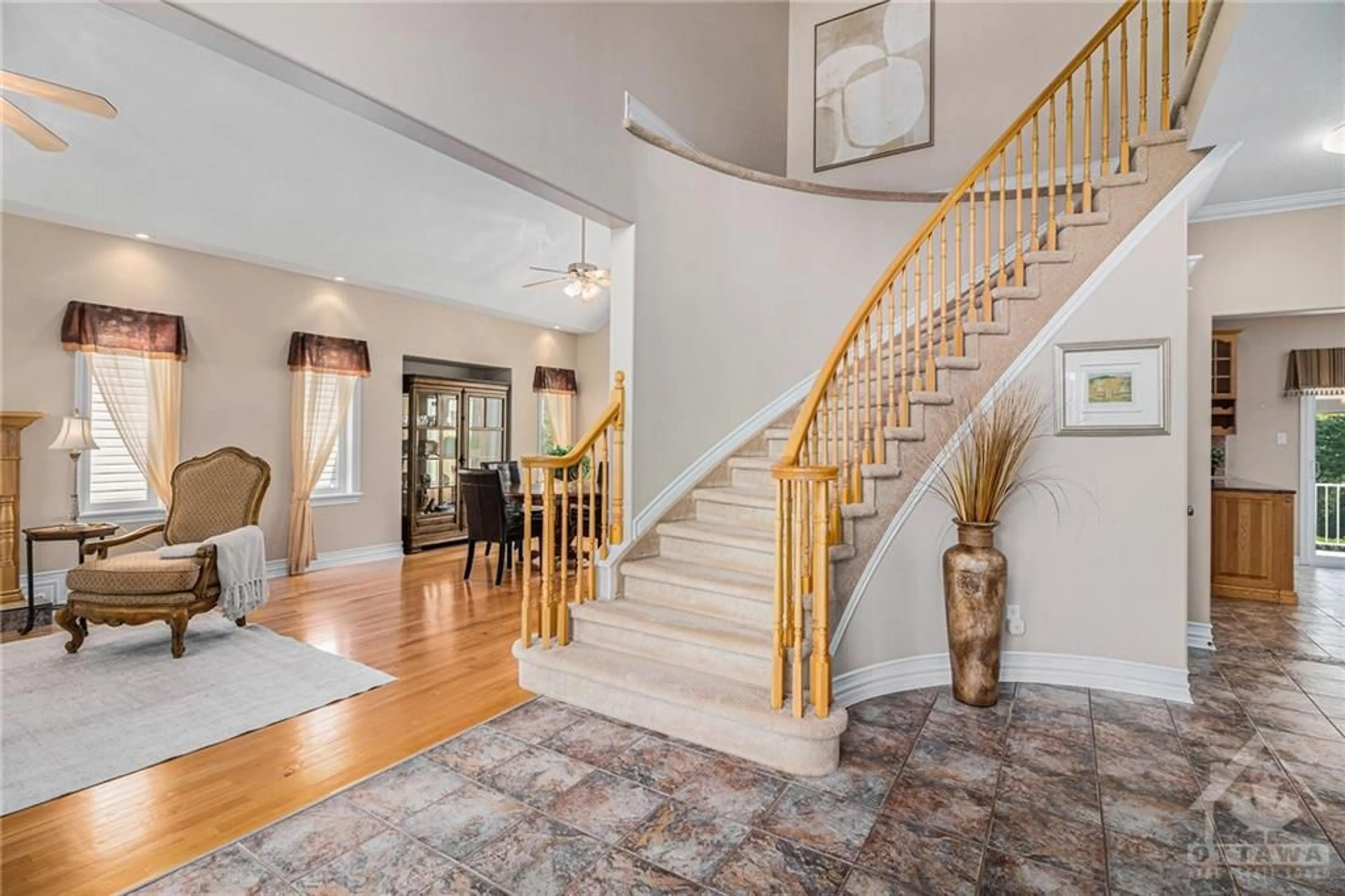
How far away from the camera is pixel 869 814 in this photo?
2.13 m

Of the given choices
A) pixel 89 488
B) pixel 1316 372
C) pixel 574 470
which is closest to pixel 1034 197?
pixel 574 470

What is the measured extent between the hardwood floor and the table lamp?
119cm

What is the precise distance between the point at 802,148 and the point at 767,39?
932 millimetres

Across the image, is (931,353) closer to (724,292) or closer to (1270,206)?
(724,292)

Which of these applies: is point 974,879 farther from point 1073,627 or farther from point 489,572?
point 489,572

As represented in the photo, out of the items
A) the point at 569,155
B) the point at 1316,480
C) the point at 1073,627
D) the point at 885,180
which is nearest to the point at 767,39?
the point at 885,180

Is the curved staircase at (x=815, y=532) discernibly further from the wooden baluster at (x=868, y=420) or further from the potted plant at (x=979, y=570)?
the potted plant at (x=979, y=570)

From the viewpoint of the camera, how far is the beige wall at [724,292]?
3688 mm

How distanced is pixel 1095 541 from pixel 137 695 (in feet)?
16.1

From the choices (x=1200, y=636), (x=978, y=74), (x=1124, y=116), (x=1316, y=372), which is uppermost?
(x=978, y=74)

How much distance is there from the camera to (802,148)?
5.67m

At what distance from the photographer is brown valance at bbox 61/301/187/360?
453 cm

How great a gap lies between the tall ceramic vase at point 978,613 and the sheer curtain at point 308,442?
5.51m

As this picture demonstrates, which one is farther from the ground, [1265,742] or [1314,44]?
[1314,44]
